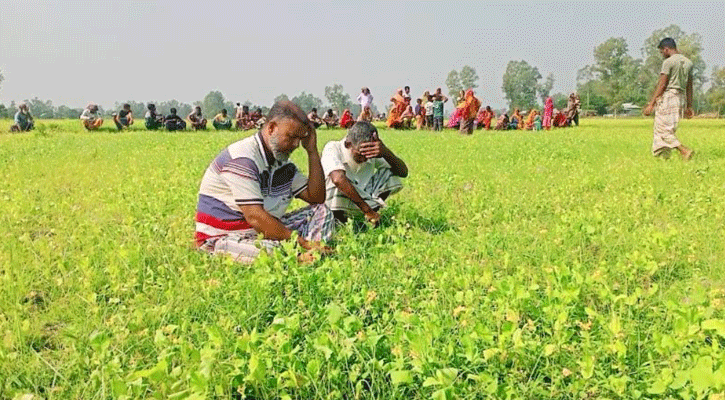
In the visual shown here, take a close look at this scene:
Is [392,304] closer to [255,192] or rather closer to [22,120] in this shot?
[255,192]

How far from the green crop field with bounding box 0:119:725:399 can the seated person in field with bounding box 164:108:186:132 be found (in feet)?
57.2

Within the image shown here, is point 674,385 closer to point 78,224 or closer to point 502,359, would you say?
point 502,359

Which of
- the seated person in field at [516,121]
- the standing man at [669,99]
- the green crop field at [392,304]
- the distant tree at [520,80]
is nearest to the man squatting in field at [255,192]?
the green crop field at [392,304]

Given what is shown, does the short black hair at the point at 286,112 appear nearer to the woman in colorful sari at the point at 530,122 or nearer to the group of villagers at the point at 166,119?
the group of villagers at the point at 166,119

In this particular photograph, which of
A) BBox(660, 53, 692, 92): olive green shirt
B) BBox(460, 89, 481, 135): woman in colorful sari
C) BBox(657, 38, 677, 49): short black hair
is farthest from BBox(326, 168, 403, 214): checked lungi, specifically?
BBox(460, 89, 481, 135): woman in colorful sari

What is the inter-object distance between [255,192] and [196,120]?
21.3m

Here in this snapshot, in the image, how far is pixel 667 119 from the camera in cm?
899

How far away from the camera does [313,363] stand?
→ 2346 mm

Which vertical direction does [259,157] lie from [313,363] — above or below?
above

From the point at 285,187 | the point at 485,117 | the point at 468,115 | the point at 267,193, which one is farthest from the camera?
the point at 485,117

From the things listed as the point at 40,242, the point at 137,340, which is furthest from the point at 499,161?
the point at 137,340

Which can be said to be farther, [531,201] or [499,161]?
[499,161]

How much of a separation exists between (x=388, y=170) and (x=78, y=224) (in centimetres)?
262

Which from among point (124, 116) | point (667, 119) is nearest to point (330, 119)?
point (124, 116)
